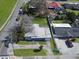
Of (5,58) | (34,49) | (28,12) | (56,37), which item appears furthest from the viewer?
(28,12)

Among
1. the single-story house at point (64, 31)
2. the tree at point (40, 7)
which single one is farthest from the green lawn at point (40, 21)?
the single-story house at point (64, 31)

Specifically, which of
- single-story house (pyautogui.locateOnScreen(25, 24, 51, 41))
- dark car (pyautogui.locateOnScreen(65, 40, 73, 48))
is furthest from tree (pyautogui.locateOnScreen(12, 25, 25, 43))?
dark car (pyautogui.locateOnScreen(65, 40, 73, 48))

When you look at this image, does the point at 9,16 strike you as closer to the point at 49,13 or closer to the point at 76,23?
the point at 49,13

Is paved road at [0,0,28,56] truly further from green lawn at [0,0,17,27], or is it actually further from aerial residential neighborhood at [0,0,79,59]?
green lawn at [0,0,17,27]

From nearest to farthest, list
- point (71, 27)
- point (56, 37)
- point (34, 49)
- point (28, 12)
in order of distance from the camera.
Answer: point (34, 49) < point (56, 37) < point (71, 27) < point (28, 12)

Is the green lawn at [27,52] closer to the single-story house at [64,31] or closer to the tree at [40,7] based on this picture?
the single-story house at [64,31]

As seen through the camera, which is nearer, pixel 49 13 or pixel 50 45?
pixel 50 45

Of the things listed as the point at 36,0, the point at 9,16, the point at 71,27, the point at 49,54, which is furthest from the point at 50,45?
the point at 36,0
